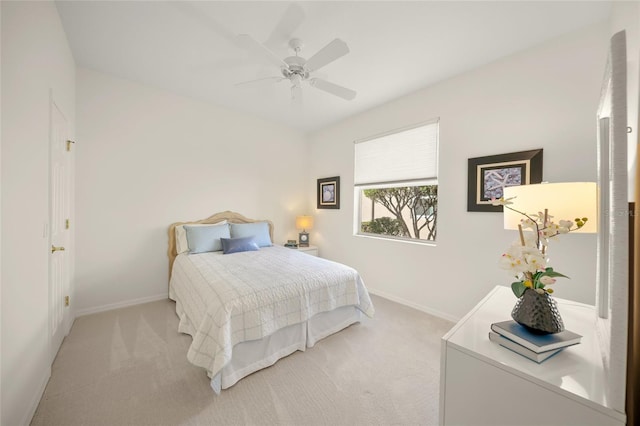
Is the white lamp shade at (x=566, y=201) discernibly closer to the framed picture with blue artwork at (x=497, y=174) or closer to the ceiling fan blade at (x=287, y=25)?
the framed picture with blue artwork at (x=497, y=174)

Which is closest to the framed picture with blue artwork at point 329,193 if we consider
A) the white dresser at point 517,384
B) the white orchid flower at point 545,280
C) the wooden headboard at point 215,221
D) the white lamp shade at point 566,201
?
the wooden headboard at point 215,221

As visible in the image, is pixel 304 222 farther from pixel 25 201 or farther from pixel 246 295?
pixel 25 201

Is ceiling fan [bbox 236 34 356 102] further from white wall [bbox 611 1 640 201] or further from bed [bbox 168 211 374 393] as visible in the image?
bed [bbox 168 211 374 393]

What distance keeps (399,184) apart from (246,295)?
2.42 meters

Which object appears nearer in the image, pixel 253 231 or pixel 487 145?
pixel 487 145

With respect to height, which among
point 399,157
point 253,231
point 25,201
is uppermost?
point 399,157

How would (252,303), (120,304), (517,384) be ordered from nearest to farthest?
1. (517,384)
2. (252,303)
3. (120,304)

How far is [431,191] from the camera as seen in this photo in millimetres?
3141

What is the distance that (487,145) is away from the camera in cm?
247

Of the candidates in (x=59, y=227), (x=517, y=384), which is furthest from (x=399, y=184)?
(x=59, y=227)

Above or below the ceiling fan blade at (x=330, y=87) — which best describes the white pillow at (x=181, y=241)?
below

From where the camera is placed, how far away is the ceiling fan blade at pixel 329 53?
175 centimetres

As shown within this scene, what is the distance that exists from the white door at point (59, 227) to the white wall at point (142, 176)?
0.41 metres

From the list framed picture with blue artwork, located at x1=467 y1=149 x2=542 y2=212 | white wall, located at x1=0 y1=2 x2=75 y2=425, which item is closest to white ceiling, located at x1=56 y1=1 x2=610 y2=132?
white wall, located at x1=0 y1=2 x2=75 y2=425
